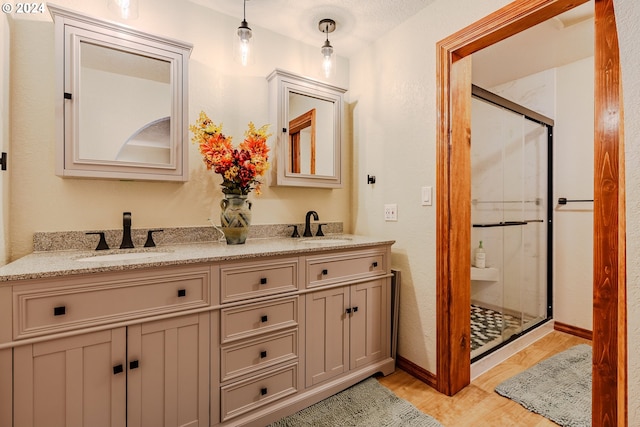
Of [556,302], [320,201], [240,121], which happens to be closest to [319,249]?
[320,201]

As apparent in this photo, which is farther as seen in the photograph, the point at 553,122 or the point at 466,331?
the point at 553,122

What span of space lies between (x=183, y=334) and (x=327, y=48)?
1.97 meters

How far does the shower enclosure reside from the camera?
269cm

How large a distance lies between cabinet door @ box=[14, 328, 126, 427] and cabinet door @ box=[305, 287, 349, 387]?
0.87 metres

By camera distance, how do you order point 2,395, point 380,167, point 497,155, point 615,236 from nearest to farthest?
1. point 2,395
2. point 615,236
3. point 380,167
4. point 497,155

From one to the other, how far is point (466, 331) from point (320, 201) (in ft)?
4.39

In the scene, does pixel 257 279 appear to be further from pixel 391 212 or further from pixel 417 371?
pixel 417 371

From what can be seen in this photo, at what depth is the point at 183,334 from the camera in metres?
1.33

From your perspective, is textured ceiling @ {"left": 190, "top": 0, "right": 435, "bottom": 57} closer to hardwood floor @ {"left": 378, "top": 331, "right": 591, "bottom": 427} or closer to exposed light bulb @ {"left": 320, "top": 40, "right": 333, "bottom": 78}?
exposed light bulb @ {"left": 320, "top": 40, "right": 333, "bottom": 78}

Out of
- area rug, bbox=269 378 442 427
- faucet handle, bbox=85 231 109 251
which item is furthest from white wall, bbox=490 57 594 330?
faucet handle, bbox=85 231 109 251

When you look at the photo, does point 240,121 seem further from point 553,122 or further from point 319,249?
point 553,122

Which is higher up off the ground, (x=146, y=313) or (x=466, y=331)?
(x=146, y=313)

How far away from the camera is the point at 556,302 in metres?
Answer: 2.76

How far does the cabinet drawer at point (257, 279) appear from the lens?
56.2 inches
